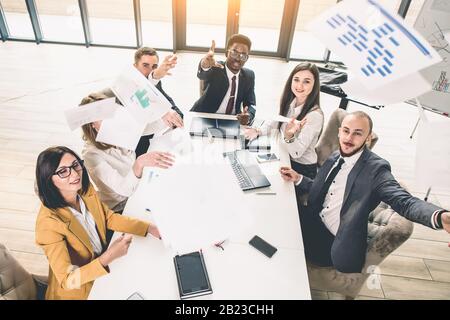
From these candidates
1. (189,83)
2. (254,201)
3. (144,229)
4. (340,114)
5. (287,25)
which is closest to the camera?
(144,229)

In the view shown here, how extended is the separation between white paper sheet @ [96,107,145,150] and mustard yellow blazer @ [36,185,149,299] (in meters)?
0.32

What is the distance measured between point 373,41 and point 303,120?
168 cm

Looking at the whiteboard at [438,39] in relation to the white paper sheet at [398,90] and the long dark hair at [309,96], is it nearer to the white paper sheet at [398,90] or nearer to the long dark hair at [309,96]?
the long dark hair at [309,96]

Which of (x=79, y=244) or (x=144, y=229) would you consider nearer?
(x=79, y=244)

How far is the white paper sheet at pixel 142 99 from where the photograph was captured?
1.52 metres

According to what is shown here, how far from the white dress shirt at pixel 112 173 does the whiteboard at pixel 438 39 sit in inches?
113

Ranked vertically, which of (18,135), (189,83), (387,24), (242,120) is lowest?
(18,135)

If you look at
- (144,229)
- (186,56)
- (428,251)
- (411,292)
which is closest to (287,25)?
(186,56)

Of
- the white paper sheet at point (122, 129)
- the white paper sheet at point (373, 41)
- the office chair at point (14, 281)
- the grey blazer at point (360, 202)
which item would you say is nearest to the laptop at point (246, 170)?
the grey blazer at point (360, 202)

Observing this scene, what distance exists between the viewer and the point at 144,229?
1.64 metres

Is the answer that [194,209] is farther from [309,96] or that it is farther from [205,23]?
[205,23]

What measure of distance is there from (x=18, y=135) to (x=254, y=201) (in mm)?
3204
